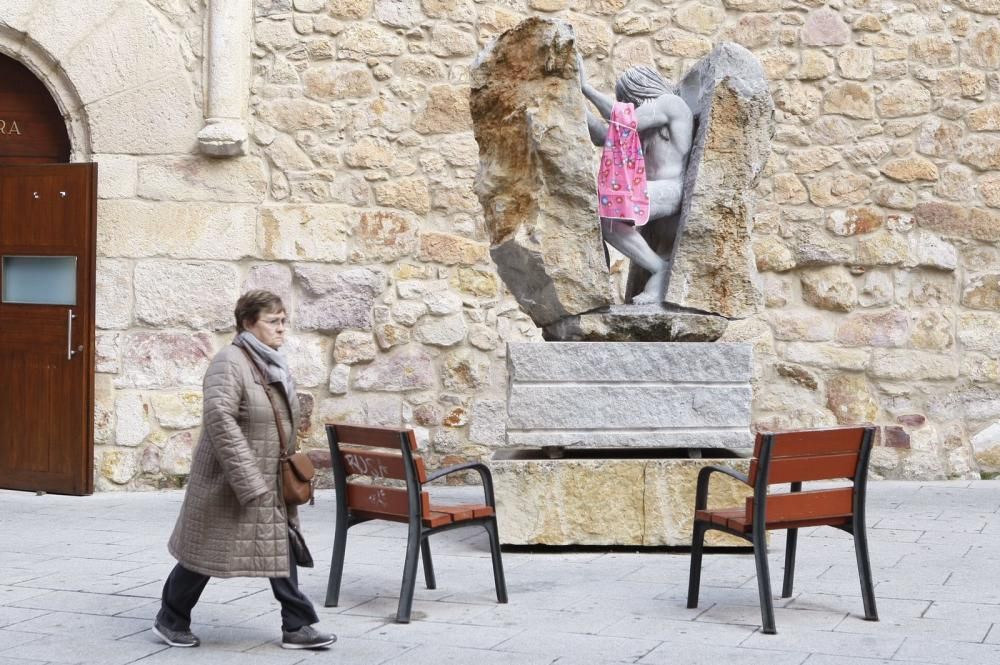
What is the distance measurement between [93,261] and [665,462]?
12.4 feet

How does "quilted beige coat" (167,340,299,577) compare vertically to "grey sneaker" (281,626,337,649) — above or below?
above

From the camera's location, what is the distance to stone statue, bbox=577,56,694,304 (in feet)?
18.7

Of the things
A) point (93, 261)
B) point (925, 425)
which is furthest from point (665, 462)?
point (93, 261)

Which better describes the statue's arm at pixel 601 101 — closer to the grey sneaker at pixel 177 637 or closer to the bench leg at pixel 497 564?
the bench leg at pixel 497 564

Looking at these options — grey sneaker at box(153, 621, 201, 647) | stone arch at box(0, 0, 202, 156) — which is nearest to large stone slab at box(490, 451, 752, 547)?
grey sneaker at box(153, 621, 201, 647)

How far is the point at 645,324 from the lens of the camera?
5.62 meters

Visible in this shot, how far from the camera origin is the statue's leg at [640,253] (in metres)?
5.73

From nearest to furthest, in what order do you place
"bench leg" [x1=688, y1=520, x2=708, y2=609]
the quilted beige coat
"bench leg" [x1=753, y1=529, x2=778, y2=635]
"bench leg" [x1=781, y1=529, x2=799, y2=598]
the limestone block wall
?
the quilted beige coat
"bench leg" [x1=753, y1=529, x2=778, y2=635]
"bench leg" [x1=688, y1=520, x2=708, y2=609]
"bench leg" [x1=781, y1=529, x2=799, y2=598]
the limestone block wall

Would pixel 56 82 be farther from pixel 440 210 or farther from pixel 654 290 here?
pixel 654 290

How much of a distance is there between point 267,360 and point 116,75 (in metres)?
4.14

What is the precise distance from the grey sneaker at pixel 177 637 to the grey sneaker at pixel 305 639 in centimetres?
29

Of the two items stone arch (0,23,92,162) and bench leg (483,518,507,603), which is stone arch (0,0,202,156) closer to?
stone arch (0,23,92,162)

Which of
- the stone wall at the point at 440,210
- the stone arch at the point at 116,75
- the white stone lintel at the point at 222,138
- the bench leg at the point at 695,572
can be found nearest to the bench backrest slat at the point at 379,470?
the bench leg at the point at 695,572

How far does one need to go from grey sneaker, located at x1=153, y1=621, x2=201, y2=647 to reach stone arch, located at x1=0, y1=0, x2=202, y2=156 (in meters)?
4.17
